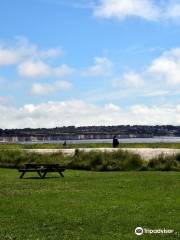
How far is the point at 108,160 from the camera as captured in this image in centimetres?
3109

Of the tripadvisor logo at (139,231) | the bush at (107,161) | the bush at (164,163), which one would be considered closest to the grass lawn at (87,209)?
the tripadvisor logo at (139,231)

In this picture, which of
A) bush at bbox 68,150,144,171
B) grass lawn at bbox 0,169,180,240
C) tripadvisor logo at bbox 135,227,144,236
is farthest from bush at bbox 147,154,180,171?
tripadvisor logo at bbox 135,227,144,236

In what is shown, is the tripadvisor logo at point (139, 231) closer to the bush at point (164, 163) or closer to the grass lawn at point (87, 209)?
the grass lawn at point (87, 209)

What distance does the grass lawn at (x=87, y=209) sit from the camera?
36.4 feet

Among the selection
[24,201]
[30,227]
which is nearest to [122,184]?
[24,201]

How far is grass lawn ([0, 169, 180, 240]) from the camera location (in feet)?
36.4

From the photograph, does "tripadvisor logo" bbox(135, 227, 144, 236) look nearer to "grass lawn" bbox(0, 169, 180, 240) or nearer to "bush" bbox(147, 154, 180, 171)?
"grass lawn" bbox(0, 169, 180, 240)

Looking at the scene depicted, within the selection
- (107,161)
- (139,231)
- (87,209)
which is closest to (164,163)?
(107,161)

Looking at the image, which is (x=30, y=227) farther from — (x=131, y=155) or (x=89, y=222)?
(x=131, y=155)

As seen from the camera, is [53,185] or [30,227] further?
[53,185]

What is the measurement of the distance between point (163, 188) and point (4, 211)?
254 inches

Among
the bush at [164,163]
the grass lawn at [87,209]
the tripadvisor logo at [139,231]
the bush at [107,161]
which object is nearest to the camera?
the tripadvisor logo at [139,231]

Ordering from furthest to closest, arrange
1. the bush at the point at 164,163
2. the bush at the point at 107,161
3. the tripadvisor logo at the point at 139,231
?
1. the bush at the point at 107,161
2. the bush at the point at 164,163
3. the tripadvisor logo at the point at 139,231

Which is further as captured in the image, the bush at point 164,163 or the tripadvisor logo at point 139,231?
the bush at point 164,163
